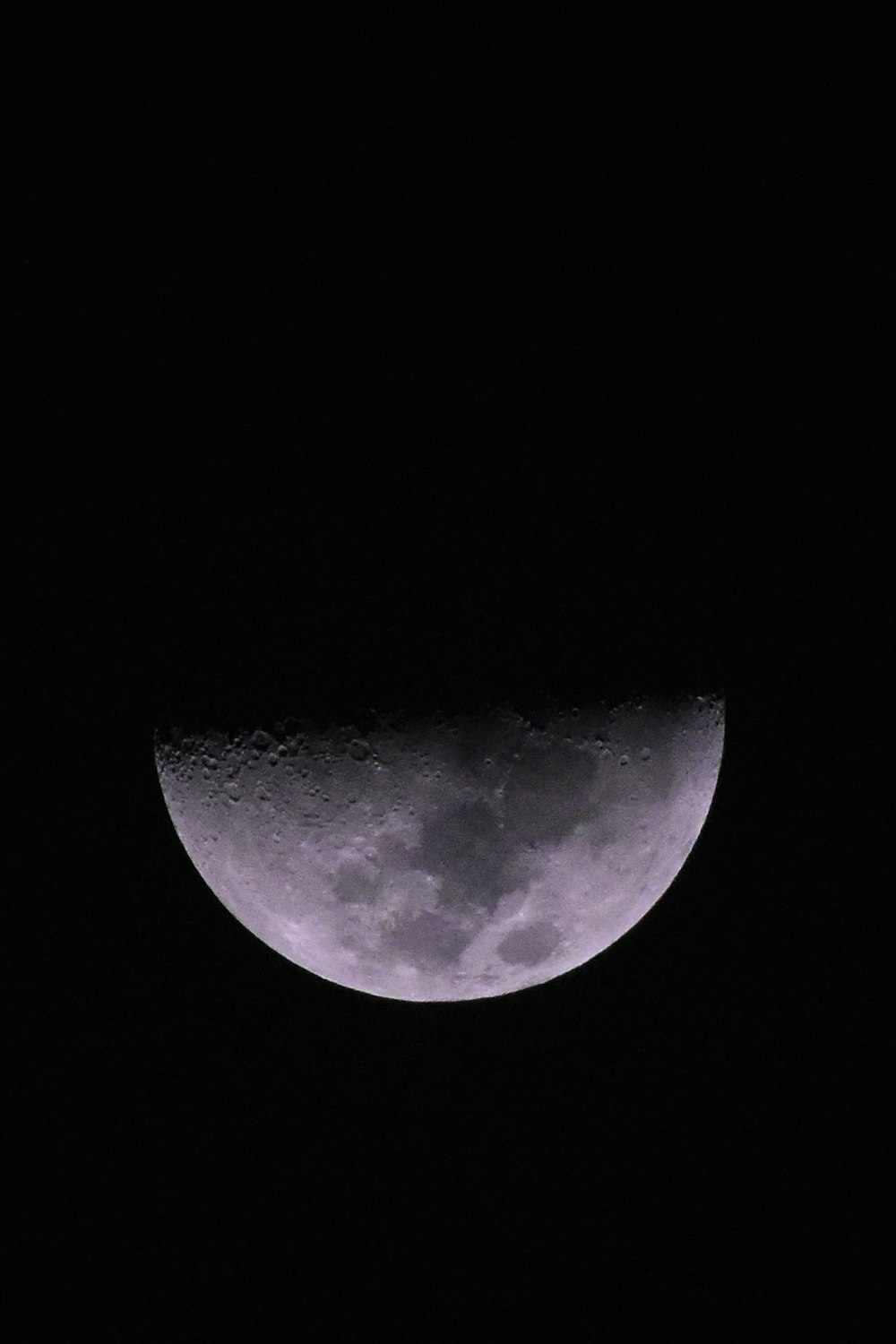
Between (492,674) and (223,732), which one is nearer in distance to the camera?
(492,674)

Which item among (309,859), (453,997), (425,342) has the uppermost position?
(425,342)

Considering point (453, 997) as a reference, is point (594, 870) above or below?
above

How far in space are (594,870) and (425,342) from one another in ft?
4.27

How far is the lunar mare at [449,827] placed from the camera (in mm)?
2537

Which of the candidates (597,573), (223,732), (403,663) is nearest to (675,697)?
(597,573)

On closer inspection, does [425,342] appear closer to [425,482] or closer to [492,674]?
[425,482]

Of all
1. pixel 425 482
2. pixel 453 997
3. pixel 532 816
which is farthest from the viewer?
pixel 453 997

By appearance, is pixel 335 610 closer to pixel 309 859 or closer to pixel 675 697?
pixel 309 859

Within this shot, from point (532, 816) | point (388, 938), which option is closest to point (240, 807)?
point (388, 938)

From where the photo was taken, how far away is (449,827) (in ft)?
8.40

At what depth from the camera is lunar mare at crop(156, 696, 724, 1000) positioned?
2537 mm

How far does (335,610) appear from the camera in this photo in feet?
7.96

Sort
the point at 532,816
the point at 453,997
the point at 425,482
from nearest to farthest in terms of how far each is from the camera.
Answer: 1. the point at 425,482
2. the point at 532,816
3. the point at 453,997

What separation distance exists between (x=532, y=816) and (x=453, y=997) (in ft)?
2.33
